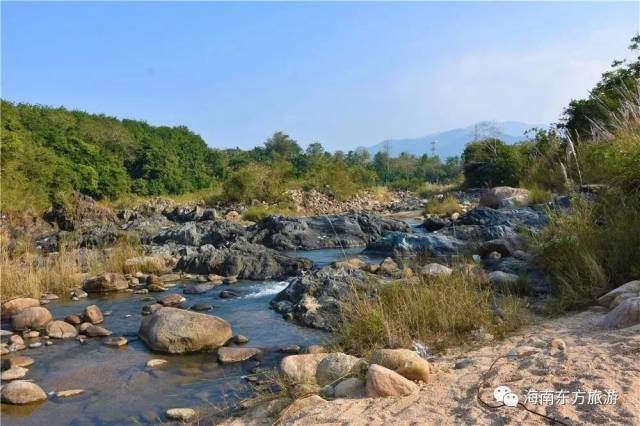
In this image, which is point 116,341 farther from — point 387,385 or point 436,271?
point 387,385

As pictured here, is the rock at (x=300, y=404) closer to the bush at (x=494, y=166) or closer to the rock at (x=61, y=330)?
the rock at (x=61, y=330)

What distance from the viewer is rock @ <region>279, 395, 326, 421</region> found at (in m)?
3.22

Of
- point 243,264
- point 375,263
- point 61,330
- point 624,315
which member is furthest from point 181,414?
point 375,263

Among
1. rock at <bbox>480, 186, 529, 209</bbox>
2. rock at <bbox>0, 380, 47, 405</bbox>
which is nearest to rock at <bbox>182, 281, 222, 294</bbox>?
rock at <bbox>0, 380, 47, 405</bbox>

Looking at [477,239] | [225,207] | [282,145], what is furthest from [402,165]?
[477,239]

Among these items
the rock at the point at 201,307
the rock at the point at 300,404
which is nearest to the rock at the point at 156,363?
the rock at the point at 201,307

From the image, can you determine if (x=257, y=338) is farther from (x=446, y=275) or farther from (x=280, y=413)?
(x=280, y=413)

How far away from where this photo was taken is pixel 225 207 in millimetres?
25875

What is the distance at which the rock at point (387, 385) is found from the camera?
3.23 metres

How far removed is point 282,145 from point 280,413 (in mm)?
54033

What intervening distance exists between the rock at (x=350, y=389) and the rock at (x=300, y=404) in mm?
143

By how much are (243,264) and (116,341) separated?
406 centimetres

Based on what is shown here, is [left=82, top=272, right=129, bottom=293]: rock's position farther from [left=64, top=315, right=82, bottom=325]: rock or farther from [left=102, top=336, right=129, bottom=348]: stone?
[left=102, top=336, right=129, bottom=348]: stone

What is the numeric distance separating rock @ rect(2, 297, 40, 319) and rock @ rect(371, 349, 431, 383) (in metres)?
5.38
